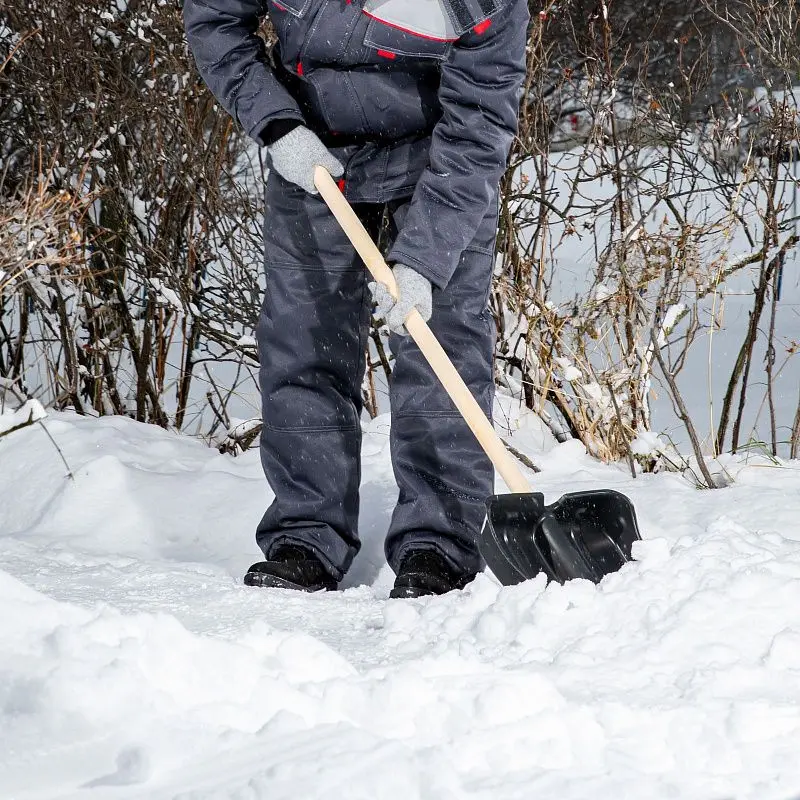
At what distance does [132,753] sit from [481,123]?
1.45m

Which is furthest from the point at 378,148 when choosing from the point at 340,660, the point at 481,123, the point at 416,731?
the point at 416,731

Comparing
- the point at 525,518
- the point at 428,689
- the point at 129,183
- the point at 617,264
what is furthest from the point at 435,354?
the point at 129,183

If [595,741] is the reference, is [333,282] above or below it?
above

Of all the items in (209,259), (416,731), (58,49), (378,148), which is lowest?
(416,731)

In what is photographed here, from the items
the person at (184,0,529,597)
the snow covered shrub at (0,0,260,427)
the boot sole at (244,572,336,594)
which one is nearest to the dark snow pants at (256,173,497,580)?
the person at (184,0,529,597)

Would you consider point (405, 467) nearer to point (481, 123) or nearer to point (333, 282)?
point (333, 282)

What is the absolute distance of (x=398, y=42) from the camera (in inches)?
82.0

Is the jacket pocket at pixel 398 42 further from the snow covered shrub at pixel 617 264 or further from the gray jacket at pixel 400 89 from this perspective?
→ the snow covered shrub at pixel 617 264

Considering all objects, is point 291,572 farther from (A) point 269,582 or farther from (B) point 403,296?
(B) point 403,296

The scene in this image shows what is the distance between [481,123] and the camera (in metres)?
2.08

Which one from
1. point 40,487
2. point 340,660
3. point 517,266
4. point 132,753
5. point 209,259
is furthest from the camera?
point 209,259

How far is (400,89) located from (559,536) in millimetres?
1046

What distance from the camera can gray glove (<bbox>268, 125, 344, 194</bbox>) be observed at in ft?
6.95

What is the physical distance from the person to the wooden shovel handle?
4 centimetres
